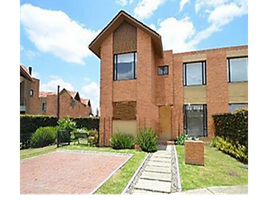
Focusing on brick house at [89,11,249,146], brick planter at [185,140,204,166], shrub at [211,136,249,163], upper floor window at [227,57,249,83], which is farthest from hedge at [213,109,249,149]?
upper floor window at [227,57,249,83]

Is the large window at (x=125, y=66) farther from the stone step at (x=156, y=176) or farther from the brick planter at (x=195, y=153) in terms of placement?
the stone step at (x=156, y=176)

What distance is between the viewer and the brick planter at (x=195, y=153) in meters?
8.22

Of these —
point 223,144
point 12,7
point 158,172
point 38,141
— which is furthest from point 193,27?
point 38,141

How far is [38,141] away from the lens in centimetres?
1362

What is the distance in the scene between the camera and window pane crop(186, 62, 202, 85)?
16203 millimetres

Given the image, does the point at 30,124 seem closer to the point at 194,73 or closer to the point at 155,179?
the point at 155,179

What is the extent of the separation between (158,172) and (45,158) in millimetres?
6416

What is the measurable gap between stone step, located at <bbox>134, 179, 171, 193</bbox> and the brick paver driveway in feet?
4.68

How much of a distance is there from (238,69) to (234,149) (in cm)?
855

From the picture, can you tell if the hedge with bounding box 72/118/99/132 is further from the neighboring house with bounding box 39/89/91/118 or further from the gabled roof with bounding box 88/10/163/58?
the neighboring house with bounding box 39/89/91/118

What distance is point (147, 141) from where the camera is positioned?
36.9ft

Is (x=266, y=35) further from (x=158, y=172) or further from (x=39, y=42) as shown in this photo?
(x=39, y=42)

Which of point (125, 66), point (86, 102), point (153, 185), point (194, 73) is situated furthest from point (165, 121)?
point (86, 102)

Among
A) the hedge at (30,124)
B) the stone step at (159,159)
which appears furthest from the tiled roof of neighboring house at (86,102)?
the stone step at (159,159)
